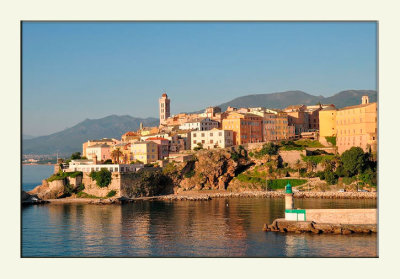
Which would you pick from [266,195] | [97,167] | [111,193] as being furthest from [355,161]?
[97,167]

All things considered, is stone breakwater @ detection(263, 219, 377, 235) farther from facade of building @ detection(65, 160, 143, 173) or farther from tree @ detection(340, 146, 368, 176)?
facade of building @ detection(65, 160, 143, 173)

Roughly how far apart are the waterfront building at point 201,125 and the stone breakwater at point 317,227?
103 ft

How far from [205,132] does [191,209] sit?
17926 mm

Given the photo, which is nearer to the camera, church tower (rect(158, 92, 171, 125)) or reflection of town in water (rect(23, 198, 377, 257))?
reflection of town in water (rect(23, 198, 377, 257))

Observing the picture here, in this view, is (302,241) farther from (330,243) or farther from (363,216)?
(363,216)

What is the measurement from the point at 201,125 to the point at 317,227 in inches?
1308

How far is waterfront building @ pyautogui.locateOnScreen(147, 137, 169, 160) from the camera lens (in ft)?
172

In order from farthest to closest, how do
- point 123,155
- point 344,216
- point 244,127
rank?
point 244,127
point 123,155
point 344,216

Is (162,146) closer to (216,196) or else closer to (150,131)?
(216,196)

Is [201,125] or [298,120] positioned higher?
[298,120]

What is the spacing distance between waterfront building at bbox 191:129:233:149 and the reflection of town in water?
44.0 ft

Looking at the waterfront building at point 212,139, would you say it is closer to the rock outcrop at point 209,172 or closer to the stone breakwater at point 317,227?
the rock outcrop at point 209,172

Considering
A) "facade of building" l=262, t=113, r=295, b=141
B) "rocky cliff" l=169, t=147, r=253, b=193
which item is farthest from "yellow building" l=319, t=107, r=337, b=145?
"rocky cliff" l=169, t=147, r=253, b=193

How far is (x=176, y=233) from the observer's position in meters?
27.3
